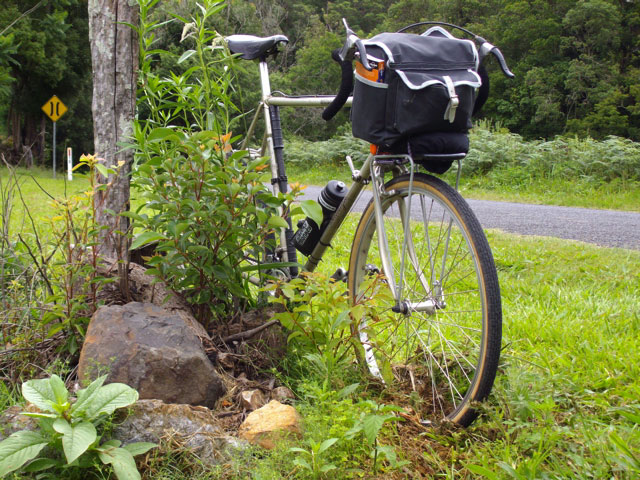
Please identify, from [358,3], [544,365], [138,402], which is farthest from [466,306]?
[358,3]

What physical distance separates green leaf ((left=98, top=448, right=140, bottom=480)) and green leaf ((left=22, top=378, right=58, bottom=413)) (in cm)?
20

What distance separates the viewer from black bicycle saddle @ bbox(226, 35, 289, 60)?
3.15 meters

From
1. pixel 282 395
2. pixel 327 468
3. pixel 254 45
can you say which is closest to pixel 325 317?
pixel 282 395

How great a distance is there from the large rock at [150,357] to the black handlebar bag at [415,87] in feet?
3.37

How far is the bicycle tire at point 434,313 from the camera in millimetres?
1899

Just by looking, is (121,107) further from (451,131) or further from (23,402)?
(451,131)

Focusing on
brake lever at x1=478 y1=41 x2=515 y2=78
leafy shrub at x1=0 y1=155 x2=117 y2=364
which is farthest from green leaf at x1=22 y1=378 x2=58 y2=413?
brake lever at x1=478 y1=41 x2=515 y2=78

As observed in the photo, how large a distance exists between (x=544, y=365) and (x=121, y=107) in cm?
233

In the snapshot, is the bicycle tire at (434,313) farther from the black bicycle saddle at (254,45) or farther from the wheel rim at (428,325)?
the black bicycle saddle at (254,45)

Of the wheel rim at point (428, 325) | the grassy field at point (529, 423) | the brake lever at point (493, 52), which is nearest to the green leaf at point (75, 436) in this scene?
the grassy field at point (529, 423)

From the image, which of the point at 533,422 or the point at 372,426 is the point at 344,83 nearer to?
the point at 372,426

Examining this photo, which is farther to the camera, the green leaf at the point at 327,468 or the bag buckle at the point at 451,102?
the bag buckle at the point at 451,102

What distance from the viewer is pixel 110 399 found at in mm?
1668

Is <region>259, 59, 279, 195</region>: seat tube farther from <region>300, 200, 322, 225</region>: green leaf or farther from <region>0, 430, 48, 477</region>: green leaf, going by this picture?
<region>0, 430, 48, 477</region>: green leaf
